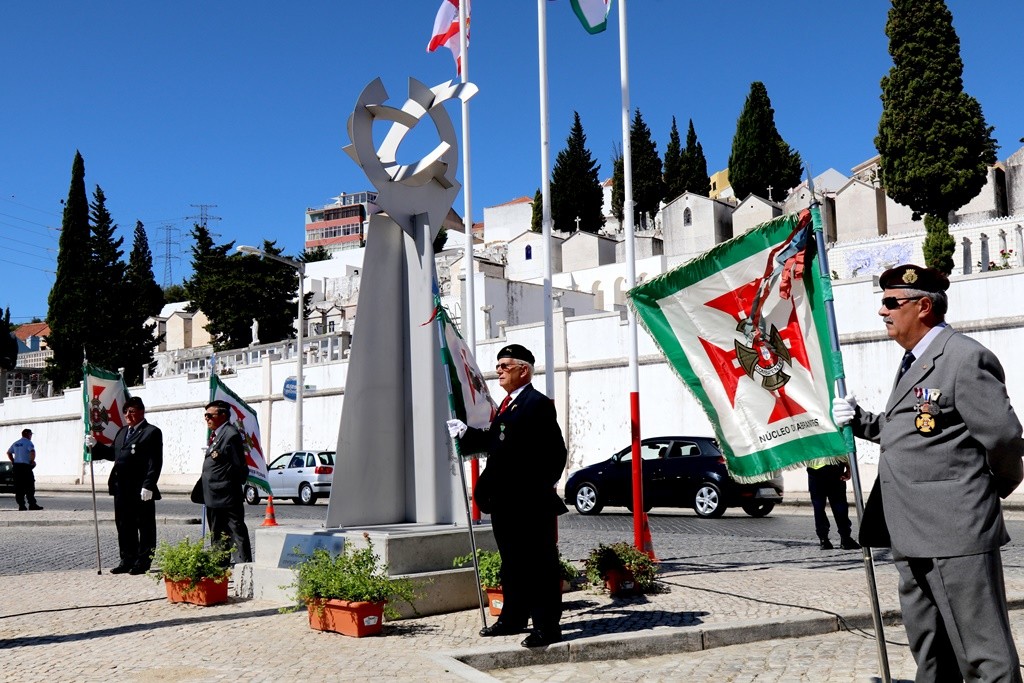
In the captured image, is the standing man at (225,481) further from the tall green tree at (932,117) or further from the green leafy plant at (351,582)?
the tall green tree at (932,117)

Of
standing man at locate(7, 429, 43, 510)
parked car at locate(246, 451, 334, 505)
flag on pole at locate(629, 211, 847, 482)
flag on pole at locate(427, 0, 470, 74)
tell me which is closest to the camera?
flag on pole at locate(629, 211, 847, 482)

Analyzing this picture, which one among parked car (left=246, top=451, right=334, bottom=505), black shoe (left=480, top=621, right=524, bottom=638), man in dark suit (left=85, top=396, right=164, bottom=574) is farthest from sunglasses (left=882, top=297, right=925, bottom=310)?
parked car (left=246, top=451, right=334, bottom=505)

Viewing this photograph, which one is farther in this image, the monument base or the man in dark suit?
the man in dark suit

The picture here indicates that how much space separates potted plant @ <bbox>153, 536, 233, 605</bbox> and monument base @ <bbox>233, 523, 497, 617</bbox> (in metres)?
0.33

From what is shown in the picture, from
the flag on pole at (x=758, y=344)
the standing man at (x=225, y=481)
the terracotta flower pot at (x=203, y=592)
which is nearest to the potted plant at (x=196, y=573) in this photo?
the terracotta flower pot at (x=203, y=592)

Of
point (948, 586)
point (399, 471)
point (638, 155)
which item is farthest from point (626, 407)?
point (638, 155)

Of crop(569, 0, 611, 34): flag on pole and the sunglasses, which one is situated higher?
crop(569, 0, 611, 34): flag on pole

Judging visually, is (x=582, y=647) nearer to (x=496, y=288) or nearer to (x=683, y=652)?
(x=683, y=652)

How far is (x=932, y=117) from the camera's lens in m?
47.3

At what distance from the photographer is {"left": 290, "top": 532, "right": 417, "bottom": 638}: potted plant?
7242 millimetres

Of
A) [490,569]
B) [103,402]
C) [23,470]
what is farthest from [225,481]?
[23,470]

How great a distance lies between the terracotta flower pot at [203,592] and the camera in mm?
8875

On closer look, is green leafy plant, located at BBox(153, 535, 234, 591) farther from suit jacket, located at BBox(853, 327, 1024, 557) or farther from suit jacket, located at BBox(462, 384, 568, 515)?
suit jacket, located at BBox(853, 327, 1024, 557)

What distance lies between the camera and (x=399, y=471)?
9477mm
